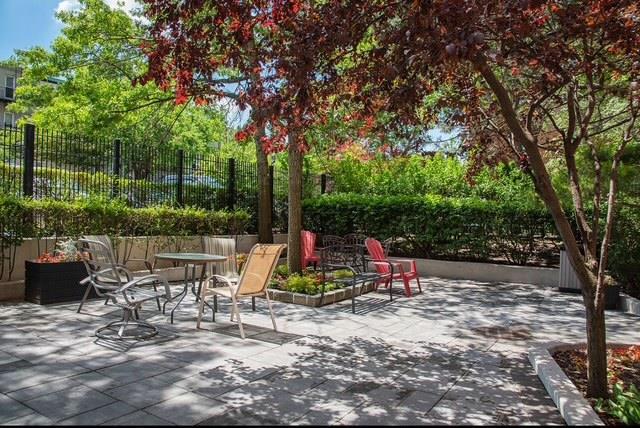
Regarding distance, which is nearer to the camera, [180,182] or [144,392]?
[144,392]

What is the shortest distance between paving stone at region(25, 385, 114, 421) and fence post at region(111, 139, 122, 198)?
21.7 feet

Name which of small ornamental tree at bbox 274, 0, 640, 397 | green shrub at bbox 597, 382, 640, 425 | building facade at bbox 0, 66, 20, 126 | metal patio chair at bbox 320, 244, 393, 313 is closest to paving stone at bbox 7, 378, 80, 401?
small ornamental tree at bbox 274, 0, 640, 397

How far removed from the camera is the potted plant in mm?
6559

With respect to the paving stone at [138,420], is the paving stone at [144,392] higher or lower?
A: higher

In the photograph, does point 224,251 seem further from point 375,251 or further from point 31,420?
point 31,420

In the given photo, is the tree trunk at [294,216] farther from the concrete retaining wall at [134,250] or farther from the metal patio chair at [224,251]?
the concrete retaining wall at [134,250]

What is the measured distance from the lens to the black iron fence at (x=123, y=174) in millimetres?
8078

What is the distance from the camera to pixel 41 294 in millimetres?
6527

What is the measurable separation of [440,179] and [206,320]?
28.2 feet

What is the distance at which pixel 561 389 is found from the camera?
11.6 feet

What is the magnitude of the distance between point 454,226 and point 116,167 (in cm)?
742

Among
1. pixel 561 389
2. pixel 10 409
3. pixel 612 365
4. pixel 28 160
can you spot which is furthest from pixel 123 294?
pixel 612 365

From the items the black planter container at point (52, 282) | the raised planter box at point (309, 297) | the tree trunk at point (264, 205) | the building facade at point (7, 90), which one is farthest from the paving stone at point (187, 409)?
the building facade at point (7, 90)

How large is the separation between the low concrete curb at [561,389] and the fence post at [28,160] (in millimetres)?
7938
